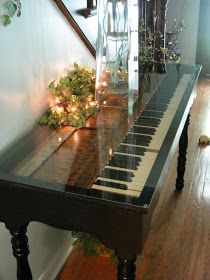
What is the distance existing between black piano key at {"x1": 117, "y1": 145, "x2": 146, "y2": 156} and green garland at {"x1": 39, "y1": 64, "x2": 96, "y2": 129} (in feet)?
0.78

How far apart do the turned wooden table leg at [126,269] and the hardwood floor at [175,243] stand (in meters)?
0.75

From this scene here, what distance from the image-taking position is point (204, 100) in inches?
175

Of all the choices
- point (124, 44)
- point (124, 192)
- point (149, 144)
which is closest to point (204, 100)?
point (124, 44)

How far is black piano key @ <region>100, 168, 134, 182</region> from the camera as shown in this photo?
42.3 inches

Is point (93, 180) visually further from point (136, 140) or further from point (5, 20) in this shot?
point (5, 20)

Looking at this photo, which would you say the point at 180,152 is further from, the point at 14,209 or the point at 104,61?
the point at 14,209

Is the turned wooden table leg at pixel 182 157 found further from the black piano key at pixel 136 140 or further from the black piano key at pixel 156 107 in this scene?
the black piano key at pixel 136 140

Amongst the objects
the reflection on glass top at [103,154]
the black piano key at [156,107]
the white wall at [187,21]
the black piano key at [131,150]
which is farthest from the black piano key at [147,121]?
the white wall at [187,21]

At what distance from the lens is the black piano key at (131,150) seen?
1218 millimetres

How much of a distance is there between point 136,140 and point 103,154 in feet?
0.54

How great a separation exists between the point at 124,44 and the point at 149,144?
64 cm

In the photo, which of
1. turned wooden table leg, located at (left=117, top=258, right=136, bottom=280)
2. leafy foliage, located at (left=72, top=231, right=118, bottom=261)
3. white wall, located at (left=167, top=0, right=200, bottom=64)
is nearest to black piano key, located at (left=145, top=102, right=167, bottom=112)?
leafy foliage, located at (left=72, top=231, right=118, bottom=261)

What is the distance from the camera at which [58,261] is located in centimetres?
181

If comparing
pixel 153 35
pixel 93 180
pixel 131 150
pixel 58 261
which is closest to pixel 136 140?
pixel 131 150
